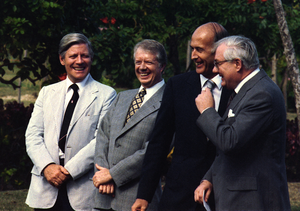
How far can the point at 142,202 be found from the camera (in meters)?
2.78

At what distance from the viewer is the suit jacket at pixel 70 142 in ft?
11.1

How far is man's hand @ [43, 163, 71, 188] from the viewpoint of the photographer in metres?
3.34

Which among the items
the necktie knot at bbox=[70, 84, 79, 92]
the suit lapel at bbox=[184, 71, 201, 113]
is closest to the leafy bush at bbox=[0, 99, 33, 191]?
the necktie knot at bbox=[70, 84, 79, 92]

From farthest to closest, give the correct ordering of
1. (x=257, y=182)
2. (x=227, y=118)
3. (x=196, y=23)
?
(x=196, y=23) → (x=227, y=118) → (x=257, y=182)

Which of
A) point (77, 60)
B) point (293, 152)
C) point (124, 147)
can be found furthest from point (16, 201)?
point (293, 152)

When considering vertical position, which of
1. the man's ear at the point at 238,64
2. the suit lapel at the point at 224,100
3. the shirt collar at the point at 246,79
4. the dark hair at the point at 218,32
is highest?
the dark hair at the point at 218,32

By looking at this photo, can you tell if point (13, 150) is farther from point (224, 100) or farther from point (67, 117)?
point (224, 100)

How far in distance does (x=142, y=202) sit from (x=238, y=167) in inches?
33.3

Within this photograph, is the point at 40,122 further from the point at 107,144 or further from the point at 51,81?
the point at 51,81

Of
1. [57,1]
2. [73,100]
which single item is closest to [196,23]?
[57,1]

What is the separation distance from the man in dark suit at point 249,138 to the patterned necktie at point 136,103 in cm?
103

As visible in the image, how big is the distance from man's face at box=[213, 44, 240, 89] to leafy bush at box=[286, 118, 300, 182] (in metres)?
6.68

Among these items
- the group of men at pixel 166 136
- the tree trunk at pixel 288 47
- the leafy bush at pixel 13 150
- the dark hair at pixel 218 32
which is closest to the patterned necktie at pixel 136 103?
the group of men at pixel 166 136

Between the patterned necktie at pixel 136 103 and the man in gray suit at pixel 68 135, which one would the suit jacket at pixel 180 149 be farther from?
the man in gray suit at pixel 68 135
